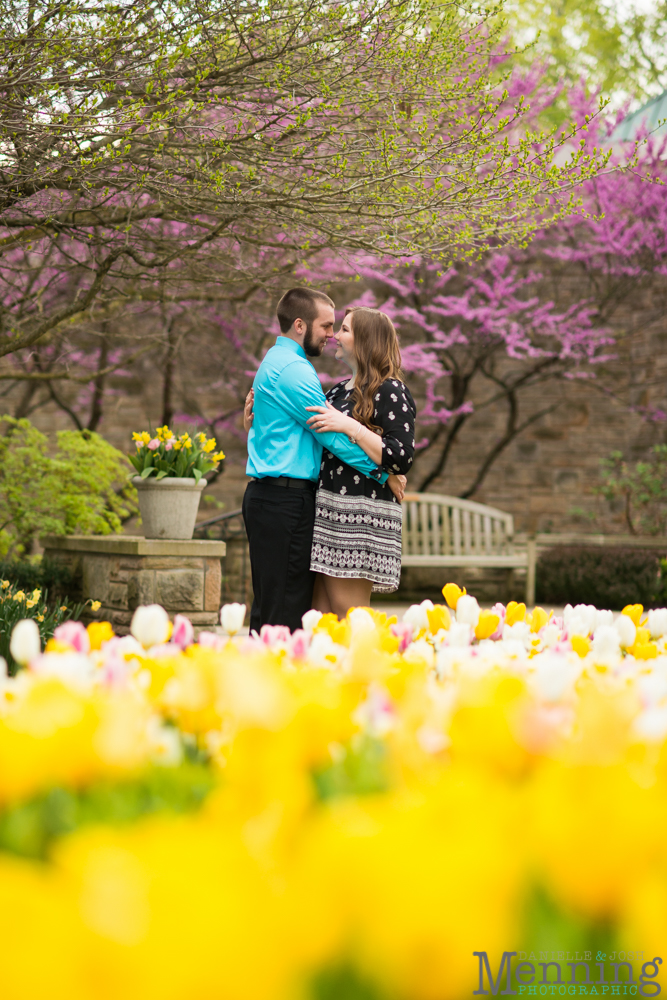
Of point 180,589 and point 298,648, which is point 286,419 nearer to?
point 298,648

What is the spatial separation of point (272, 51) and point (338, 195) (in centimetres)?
62

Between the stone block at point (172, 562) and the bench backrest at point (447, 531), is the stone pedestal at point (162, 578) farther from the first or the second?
the bench backrest at point (447, 531)

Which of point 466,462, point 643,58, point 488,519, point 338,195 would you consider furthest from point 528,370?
point 643,58

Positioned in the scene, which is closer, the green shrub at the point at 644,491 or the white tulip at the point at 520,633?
the white tulip at the point at 520,633

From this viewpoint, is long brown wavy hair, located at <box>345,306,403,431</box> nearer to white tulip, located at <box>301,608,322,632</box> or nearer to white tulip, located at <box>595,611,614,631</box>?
white tulip, located at <box>595,611,614,631</box>

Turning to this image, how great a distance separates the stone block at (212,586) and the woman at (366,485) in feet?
6.68

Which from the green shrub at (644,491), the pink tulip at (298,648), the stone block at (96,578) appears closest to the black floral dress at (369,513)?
the pink tulip at (298,648)

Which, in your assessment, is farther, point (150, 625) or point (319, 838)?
point (150, 625)

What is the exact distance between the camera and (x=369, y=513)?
→ 314cm

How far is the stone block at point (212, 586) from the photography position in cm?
514

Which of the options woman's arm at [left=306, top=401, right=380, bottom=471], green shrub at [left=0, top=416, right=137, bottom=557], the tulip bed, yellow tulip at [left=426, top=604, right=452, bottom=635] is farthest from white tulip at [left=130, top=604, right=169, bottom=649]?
green shrub at [left=0, top=416, right=137, bottom=557]

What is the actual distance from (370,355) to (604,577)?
6.08m

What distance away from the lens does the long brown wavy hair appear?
124 inches

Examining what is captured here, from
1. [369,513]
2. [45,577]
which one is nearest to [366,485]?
[369,513]
